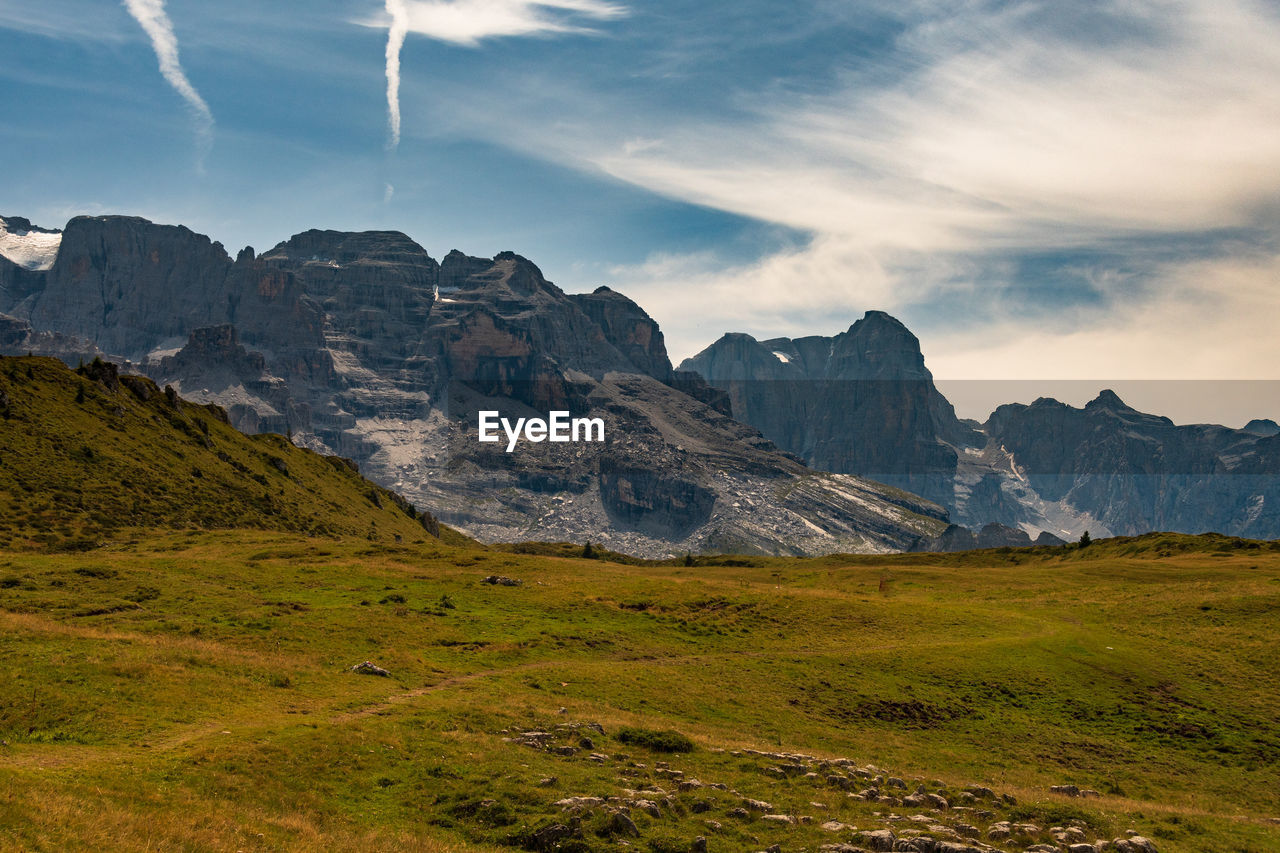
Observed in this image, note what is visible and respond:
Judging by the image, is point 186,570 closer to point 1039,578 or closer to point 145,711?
point 145,711

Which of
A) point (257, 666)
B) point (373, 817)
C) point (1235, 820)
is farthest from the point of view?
point (257, 666)

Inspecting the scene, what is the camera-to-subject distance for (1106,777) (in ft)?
145

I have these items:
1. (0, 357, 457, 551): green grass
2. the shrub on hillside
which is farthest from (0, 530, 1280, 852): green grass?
(0, 357, 457, 551): green grass

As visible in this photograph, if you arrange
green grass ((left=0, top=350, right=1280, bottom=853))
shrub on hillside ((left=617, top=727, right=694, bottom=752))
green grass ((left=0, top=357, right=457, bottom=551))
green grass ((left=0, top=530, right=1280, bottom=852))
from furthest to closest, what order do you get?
green grass ((left=0, top=357, right=457, bottom=551))
shrub on hillside ((left=617, top=727, right=694, bottom=752))
green grass ((left=0, top=350, right=1280, bottom=853))
green grass ((left=0, top=530, right=1280, bottom=852))

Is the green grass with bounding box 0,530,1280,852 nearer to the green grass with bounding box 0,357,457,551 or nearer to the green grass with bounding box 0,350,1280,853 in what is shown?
the green grass with bounding box 0,350,1280,853

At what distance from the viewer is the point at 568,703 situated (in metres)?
44.5

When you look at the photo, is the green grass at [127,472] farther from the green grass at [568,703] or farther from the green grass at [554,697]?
the green grass at [568,703]

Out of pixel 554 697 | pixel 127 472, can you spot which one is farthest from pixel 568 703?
pixel 127 472

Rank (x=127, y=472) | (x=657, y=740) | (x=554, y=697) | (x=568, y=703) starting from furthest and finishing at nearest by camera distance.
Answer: (x=127, y=472)
(x=554, y=697)
(x=568, y=703)
(x=657, y=740)

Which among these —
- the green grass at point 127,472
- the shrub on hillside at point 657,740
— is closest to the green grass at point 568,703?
the shrub on hillside at point 657,740

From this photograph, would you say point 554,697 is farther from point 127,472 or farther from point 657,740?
point 127,472

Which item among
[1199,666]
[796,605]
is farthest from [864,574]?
[1199,666]

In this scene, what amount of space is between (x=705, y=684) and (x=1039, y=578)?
7750 cm

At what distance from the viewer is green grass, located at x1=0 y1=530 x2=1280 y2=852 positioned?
27094 millimetres
